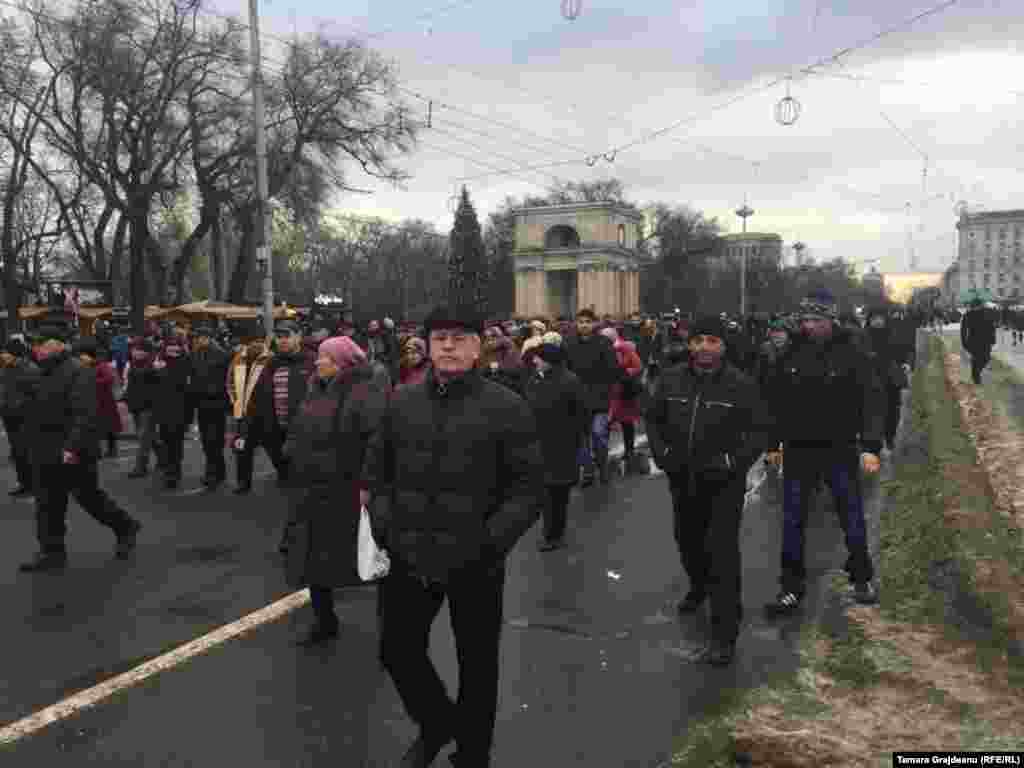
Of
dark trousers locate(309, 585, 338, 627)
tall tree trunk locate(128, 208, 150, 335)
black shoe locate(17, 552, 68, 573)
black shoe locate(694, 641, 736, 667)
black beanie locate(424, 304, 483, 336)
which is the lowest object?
black shoe locate(17, 552, 68, 573)

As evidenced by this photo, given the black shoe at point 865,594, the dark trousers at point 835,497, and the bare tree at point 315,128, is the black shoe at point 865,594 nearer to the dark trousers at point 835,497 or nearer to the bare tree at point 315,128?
the dark trousers at point 835,497

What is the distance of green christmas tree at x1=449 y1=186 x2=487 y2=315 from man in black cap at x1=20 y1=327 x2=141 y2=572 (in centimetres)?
6248

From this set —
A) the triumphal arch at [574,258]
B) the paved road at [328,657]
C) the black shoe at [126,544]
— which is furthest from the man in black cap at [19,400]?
the triumphal arch at [574,258]

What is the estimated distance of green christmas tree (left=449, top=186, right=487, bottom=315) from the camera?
2744 inches

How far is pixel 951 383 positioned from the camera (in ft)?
67.2

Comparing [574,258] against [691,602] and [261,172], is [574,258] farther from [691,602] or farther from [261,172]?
[691,602]

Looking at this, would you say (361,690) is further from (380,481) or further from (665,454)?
(665,454)

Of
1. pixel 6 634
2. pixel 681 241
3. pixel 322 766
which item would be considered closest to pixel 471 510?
pixel 322 766

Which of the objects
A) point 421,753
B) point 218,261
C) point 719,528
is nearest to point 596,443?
point 719,528

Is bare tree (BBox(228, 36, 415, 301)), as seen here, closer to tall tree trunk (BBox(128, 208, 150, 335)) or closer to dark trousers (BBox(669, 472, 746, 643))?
tall tree trunk (BBox(128, 208, 150, 335))

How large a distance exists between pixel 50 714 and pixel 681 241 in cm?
9088

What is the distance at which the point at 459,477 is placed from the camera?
3.34 meters

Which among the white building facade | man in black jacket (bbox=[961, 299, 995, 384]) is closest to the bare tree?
man in black jacket (bbox=[961, 299, 995, 384])

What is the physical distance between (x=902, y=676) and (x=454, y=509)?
2.47 m
